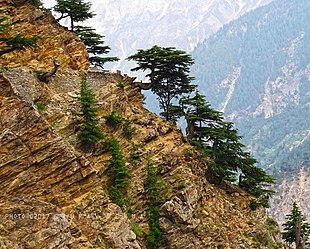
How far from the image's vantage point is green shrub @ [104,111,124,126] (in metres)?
32.5

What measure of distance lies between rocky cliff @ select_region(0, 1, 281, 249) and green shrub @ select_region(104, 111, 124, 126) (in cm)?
38

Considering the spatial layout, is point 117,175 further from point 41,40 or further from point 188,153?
point 41,40

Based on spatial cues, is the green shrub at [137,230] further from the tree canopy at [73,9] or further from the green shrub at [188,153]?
the tree canopy at [73,9]

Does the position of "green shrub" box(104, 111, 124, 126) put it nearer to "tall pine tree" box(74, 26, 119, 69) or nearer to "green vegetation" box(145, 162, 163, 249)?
"green vegetation" box(145, 162, 163, 249)

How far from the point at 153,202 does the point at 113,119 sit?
6.29 metres

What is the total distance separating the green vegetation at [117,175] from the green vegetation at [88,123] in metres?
1.24

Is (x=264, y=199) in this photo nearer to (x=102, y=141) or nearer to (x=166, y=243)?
(x=166, y=243)

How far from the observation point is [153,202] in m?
31.0

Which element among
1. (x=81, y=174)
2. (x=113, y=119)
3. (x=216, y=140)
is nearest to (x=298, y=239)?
(x=216, y=140)

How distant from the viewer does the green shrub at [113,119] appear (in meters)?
32.5

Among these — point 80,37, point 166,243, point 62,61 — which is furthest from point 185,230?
point 80,37

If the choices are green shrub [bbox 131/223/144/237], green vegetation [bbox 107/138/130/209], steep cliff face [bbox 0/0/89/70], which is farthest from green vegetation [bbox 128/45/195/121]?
green shrub [bbox 131/223/144/237]

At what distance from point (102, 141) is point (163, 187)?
5051mm

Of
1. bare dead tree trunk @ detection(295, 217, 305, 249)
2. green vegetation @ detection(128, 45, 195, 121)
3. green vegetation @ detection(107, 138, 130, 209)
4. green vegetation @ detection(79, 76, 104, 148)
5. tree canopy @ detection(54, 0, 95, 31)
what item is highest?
tree canopy @ detection(54, 0, 95, 31)
